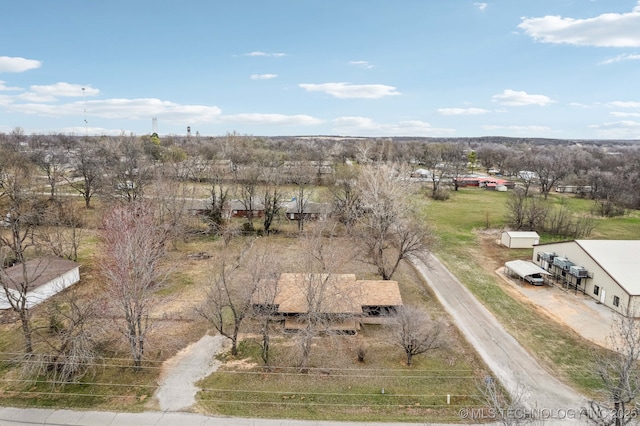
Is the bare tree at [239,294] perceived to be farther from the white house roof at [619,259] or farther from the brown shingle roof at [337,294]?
the white house roof at [619,259]

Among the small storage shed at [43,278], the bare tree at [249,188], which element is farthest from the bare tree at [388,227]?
the small storage shed at [43,278]

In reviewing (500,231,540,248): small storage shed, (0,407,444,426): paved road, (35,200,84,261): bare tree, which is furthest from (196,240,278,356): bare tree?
(500,231,540,248): small storage shed

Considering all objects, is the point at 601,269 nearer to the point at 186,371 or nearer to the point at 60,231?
the point at 186,371

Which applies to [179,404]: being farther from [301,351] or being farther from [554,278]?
[554,278]

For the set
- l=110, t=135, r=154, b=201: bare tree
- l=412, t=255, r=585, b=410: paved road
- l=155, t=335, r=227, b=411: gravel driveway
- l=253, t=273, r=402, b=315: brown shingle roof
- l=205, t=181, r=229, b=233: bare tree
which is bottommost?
l=155, t=335, r=227, b=411: gravel driveway

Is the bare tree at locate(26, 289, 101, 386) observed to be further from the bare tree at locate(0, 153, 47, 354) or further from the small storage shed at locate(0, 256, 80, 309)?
the small storage shed at locate(0, 256, 80, 309)

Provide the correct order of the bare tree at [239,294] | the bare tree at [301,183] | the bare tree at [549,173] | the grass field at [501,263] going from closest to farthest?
the bare tree at [239,294] → the grass field at [501,263] → the bare tree at [301,183] → the bare tree at [549,173]

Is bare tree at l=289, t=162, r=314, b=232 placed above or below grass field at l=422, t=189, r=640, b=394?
above

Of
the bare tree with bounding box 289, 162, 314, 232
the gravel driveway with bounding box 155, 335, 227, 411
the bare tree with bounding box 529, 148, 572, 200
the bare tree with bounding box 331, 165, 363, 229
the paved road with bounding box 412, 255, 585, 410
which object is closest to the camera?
the gravel driveway with bounding box 155, 335, 227, 411
